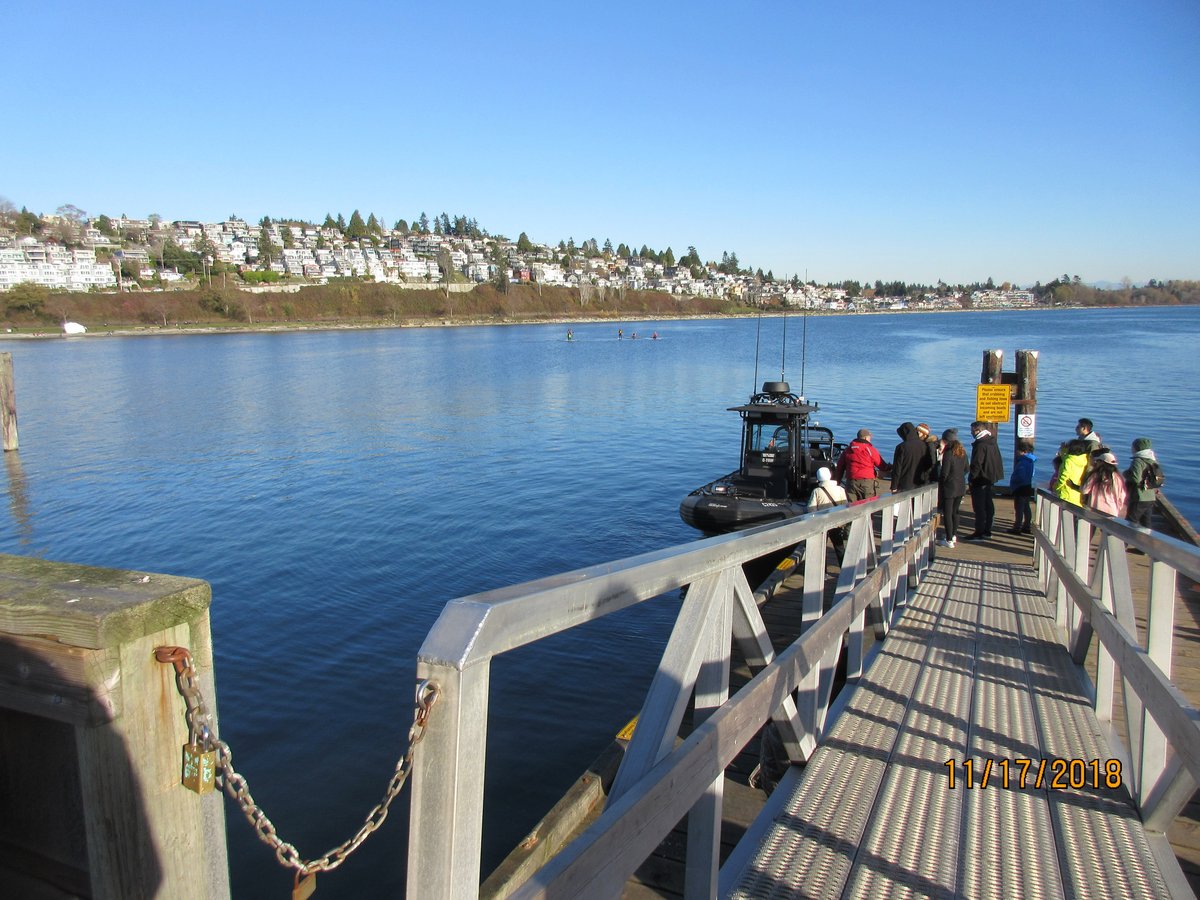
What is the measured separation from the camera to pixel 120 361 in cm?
6544

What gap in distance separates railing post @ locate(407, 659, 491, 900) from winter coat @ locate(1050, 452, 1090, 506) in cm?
969

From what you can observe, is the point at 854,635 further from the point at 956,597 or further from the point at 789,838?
the point at 956,597

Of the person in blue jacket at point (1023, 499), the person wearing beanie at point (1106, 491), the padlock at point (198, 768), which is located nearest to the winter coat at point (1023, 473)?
the person in blue jacket at point (1023, 499)

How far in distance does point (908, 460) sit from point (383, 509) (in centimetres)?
1239

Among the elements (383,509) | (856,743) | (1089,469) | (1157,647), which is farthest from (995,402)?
(383,509)

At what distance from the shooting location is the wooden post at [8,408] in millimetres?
25141

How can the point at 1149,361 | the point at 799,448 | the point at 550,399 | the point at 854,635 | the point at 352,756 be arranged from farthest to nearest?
the point at 1149,361, the point at 550,399, the point at 799,448, the point at 352,756, the point at 854,635

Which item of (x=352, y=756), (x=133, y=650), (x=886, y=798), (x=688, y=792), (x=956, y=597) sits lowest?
(x=352, y=756)

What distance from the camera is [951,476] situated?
34.9 ft

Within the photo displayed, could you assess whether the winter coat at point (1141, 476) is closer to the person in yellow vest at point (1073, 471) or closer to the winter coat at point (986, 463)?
the person in yellow vest at point (1073, 471)

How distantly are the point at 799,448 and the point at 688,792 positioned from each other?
12.6 meters

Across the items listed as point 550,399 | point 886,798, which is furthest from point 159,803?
point 550,399

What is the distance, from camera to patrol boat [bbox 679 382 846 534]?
1312 cm

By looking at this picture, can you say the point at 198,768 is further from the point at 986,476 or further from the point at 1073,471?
the point at 986,476
